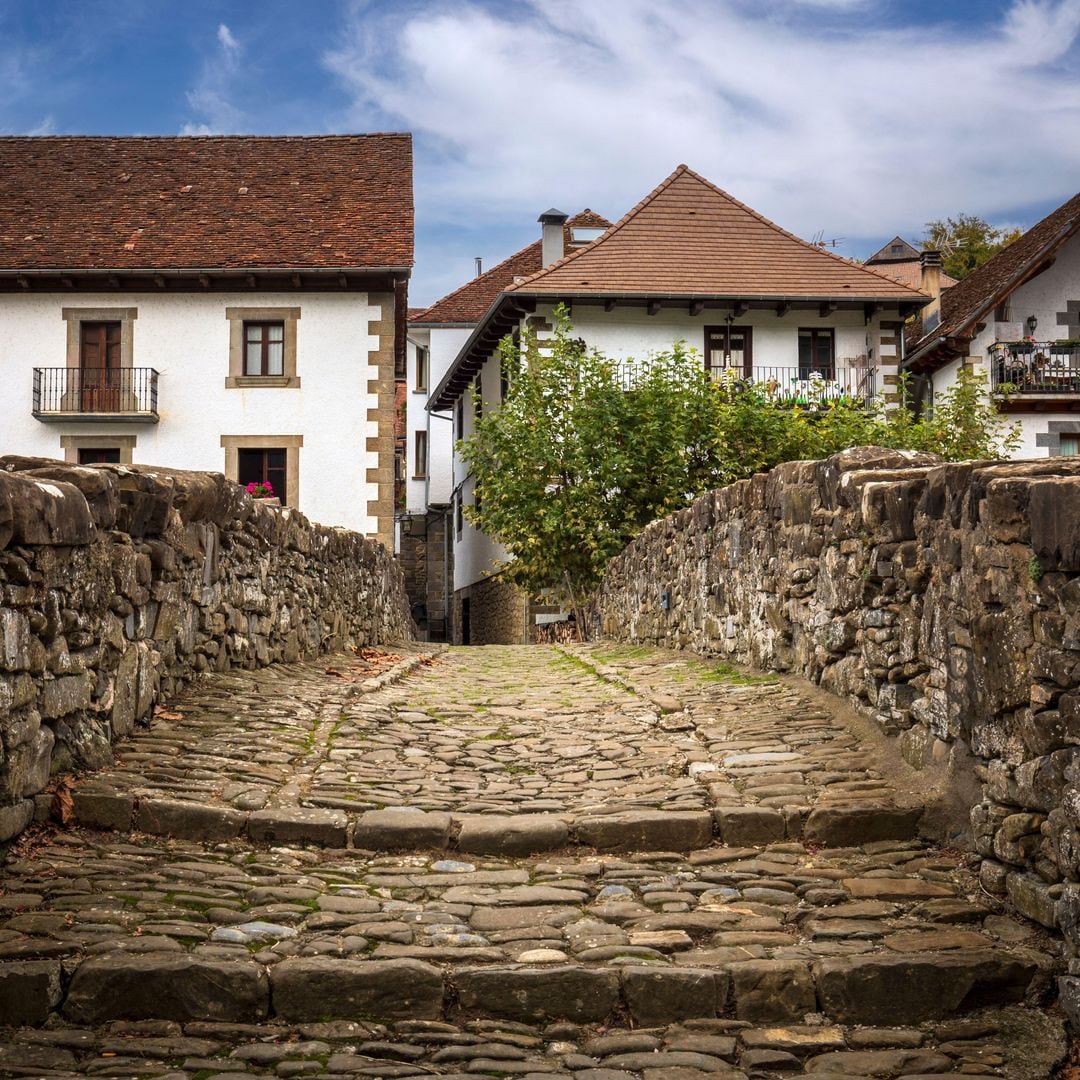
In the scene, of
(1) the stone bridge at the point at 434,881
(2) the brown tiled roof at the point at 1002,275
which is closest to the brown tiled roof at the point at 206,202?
(2) the brown tiled roof at the point at 1002,275

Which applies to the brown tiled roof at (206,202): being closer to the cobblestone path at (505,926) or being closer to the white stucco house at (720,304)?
the white stucco house at (720,304)

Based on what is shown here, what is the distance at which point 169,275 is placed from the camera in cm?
→ 2472

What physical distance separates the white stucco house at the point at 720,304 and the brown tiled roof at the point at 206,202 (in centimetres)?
328

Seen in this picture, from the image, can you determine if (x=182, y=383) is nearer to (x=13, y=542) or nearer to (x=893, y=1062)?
(x=13, y=542)

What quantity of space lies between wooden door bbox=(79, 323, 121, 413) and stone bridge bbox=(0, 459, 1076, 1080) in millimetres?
18687

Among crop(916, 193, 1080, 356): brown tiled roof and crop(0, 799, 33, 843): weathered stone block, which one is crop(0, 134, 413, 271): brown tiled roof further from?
crop(0, 799, 33, 843): weathered stone block

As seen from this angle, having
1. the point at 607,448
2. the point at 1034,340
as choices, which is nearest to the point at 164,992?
the point at 607,448

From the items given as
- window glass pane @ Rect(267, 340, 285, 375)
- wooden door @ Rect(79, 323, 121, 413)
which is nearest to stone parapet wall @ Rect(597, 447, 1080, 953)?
window glass pane @ Rect(267, 340, 285, 375)

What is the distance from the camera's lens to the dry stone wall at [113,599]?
4930mm

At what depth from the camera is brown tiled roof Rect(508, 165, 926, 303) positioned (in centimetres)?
2606

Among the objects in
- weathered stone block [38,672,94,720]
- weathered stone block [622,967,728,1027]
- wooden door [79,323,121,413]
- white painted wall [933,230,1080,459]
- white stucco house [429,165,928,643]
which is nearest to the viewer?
weathered stone block [622,967,728,1027]

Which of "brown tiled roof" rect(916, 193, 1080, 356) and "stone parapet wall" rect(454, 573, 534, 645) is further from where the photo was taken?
"brown tiled roof" rect(916, 193, 1080, 356)

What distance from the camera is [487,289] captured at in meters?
37.4

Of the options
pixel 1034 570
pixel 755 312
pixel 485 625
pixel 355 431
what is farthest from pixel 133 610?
pixel 485 625
